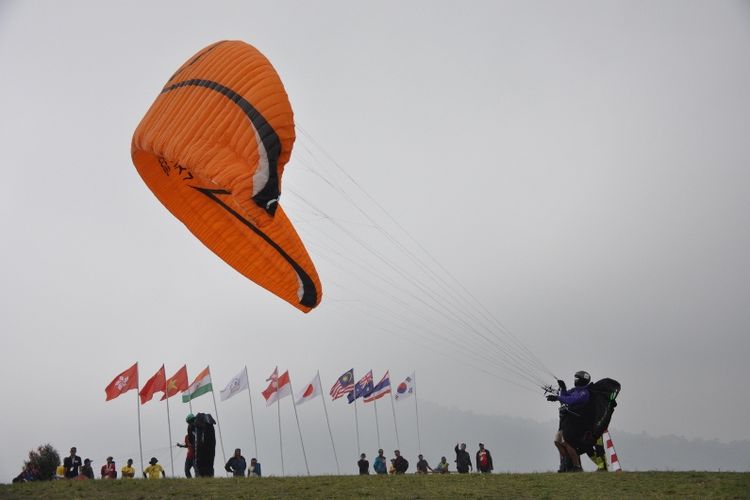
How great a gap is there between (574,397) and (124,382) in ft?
47.1

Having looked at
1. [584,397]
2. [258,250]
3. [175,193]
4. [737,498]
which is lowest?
[737,498]

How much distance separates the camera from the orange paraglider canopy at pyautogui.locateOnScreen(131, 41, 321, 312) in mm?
11672

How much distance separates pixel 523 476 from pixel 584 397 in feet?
7.18

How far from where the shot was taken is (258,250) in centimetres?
1430

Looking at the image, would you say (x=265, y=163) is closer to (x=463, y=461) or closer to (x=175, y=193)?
(x=175, y=193)

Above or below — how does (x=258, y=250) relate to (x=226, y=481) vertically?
above

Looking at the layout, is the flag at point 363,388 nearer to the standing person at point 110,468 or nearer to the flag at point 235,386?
the flag at point 235,386

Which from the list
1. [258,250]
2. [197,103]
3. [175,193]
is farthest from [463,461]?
[197,103]

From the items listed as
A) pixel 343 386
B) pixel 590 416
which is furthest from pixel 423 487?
pixel 343 386

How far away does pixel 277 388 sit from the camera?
28062 millimetres

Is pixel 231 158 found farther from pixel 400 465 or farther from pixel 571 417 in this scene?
pixel 400 465

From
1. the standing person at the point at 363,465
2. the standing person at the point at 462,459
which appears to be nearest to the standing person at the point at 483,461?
the standing person at the point at 462,459

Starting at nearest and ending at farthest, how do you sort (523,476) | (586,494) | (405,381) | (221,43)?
(586,494)
(221,43)
(523,476)
(405,381)

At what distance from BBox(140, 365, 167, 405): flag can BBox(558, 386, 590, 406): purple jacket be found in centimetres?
1412
